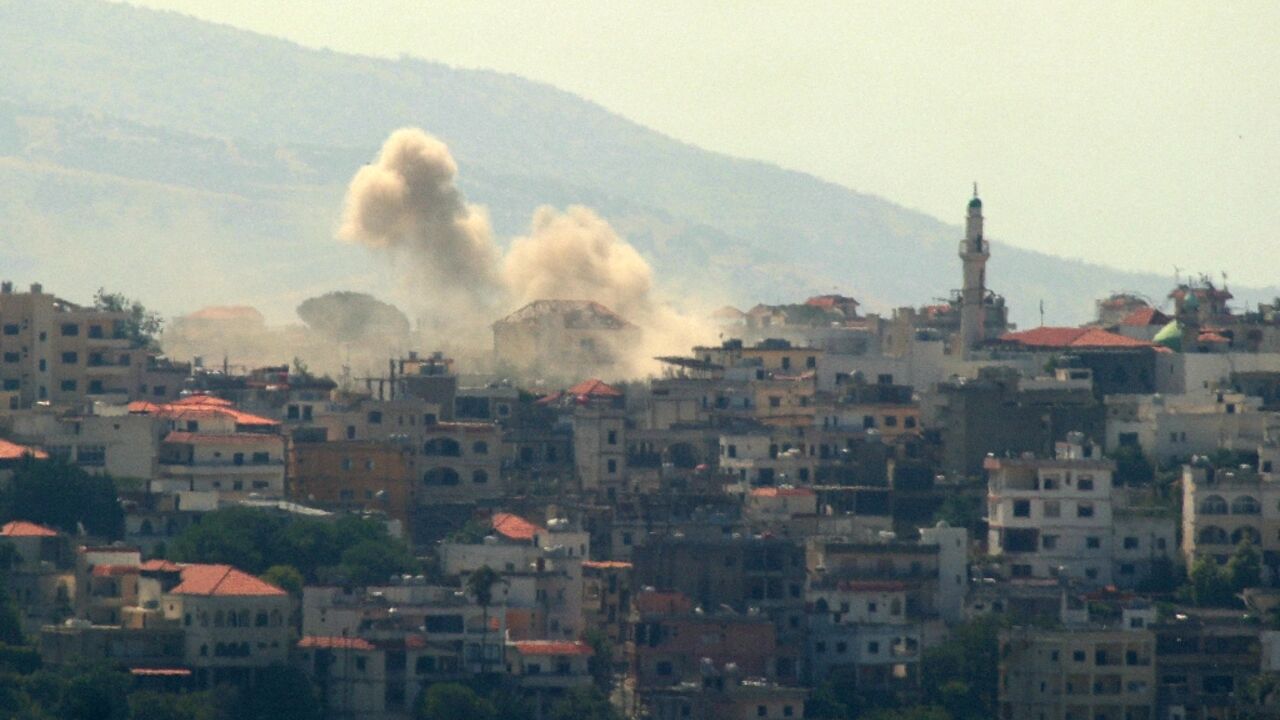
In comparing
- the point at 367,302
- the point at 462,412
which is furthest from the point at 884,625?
the point at 367,302

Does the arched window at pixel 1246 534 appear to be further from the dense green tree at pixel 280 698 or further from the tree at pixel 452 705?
the dense green tree at pixel 280 698

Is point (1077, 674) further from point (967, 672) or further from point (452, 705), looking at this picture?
point (452, 705)

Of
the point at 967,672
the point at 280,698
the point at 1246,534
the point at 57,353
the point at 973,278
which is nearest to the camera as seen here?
the point at 280,698

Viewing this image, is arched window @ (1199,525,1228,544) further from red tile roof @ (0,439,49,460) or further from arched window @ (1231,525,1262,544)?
red tile roof @ (0,439,49,460)

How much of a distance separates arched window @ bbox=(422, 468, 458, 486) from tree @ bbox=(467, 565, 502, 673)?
15594 mm

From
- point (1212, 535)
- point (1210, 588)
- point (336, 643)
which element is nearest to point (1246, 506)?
point (1212, 535)

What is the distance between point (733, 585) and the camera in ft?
308

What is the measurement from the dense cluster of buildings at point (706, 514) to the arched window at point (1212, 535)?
0.69 feet

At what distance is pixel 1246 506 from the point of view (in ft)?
326

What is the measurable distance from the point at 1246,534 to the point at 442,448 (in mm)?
22045

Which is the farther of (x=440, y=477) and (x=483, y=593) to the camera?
(x=440, y=477)

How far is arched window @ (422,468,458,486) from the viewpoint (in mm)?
106312

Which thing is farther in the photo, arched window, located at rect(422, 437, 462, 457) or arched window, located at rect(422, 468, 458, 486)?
arched window, located at rect(422, 437, 462, 457)

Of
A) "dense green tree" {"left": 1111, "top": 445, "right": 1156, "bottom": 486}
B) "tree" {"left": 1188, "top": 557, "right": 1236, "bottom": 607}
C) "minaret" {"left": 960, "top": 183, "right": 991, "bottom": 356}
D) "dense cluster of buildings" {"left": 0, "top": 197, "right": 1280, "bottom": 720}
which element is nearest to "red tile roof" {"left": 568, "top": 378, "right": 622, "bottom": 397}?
"dense cluster of buildings" {"left": 0, "top": 197, "right": 1280, "bottom": 720}
